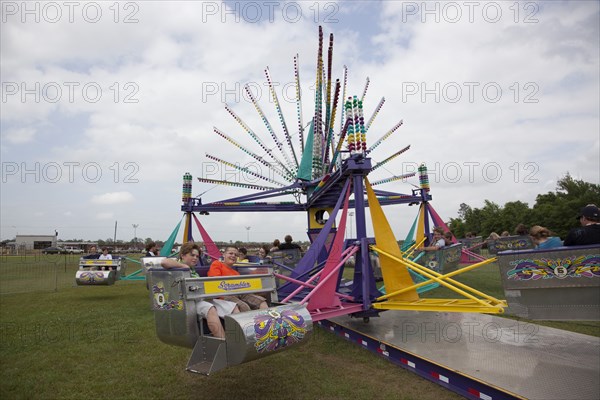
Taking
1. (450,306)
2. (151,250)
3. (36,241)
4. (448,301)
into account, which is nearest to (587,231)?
(450,306)

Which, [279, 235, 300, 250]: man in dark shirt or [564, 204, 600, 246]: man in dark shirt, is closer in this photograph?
[564, 204, 600, 246]: man in dark shirt

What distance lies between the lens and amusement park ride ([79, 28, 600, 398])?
149 inches

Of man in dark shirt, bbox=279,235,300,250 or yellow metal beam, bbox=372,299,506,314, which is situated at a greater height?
man in dark shirt, bbox=279,235,300,250

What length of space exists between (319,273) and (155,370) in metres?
2.96

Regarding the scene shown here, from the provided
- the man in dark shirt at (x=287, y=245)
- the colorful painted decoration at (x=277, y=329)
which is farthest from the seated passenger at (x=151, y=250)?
the colorful painted decoration at (x=277, y=329)

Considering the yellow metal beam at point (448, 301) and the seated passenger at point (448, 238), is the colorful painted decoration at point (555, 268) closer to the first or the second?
the yellow metal beam at point (448, 301)

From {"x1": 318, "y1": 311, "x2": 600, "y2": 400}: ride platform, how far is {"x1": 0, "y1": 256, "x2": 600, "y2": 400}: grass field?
8.8 inches

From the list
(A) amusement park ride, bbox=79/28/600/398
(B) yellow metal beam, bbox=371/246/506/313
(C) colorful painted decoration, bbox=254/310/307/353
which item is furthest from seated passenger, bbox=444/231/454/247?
(C) colorful painted decoration, bbox=254/310/307/353

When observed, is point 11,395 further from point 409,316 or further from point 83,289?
point 83,289

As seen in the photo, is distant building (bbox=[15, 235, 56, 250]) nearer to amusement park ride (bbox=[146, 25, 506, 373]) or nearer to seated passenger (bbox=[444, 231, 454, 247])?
amusement park ride (bbox=[146, 25, 506, 373])

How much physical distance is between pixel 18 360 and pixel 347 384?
4.91 m

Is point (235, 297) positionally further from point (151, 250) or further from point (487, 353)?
point (151, 250)

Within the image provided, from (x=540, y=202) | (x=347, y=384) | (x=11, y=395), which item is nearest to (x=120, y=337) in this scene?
(x=11, y=395)

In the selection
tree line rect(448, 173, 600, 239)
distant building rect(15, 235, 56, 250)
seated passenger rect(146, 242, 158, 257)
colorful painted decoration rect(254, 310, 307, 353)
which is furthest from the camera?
distant building rect(15, 235, 56, 250)
